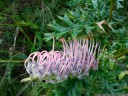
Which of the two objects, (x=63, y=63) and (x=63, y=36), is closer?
(x=63, y=63)

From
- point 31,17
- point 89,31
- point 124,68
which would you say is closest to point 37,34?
point 31,17

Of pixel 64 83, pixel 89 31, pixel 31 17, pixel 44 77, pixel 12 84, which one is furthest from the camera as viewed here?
pixel 31 17

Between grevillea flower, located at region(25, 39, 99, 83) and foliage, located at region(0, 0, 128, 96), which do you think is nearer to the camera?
grevillea flower, located at region(25, 39, 99, 83)

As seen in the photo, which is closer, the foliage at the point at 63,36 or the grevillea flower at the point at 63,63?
the grevillea flower at the point at 63,63

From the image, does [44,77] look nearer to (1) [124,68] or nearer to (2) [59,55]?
(2) [59,55]
